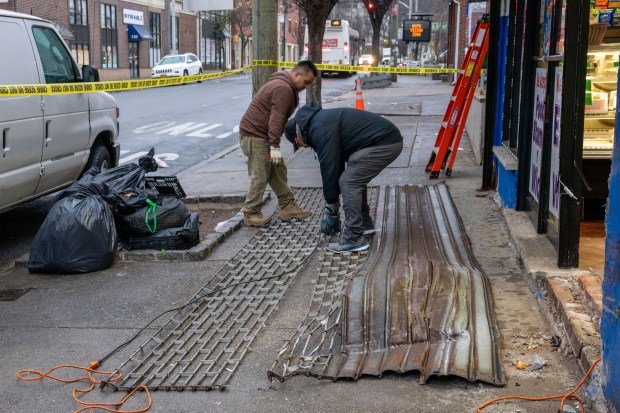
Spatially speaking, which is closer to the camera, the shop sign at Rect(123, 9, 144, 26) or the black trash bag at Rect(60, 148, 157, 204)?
the black trash bag at Rect(60, 148, 157, 204)

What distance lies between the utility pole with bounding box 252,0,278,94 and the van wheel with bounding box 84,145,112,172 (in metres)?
2.05

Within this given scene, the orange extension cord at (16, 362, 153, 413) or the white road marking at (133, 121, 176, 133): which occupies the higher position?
the white road marking at (133, 121, 176, 133)

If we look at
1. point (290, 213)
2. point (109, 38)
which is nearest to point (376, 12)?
point (109, 38)

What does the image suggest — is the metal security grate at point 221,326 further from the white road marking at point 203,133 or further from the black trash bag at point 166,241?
the white road marking at point 203,133

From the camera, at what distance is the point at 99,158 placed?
30.1ft

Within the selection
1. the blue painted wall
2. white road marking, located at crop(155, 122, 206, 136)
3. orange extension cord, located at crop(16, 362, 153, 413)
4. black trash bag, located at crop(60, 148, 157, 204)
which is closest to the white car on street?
white road marking, located at crop(155, 122, 206, 136)

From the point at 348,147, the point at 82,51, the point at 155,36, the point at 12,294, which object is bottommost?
the point at 12,294

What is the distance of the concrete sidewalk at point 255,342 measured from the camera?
413 centimetres

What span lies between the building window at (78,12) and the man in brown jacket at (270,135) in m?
39.4

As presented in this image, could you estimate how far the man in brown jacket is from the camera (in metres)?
7.74

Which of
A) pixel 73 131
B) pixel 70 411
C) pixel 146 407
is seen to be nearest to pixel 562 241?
pixel 146 407

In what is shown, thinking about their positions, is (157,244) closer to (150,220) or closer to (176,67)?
(150,220)

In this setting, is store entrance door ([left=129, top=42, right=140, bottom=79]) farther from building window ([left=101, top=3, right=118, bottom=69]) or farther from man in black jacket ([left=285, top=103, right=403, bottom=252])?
man in black jacket ([left=285, top=103, right=403, bottom=252])

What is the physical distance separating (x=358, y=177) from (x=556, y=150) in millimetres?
1718
